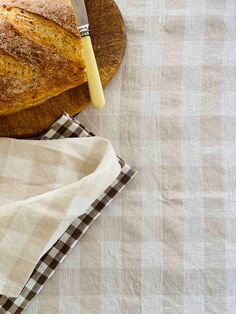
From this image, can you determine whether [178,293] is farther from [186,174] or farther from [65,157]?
[65,157]

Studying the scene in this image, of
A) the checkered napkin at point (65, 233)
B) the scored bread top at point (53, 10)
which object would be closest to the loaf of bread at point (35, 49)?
the scored bread top at point (53, 10)

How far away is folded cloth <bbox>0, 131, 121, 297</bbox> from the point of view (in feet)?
3.18

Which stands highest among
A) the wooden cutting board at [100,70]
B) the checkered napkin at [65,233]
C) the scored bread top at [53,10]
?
the scored bread top at [53,10]

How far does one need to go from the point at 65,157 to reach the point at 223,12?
0.46 m

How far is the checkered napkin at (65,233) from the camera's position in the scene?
1.02m

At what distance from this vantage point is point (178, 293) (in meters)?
1.05

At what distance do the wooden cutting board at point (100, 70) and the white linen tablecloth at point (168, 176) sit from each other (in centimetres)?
3

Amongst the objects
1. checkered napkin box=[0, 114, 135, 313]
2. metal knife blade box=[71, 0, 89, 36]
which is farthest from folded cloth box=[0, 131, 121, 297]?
metal knife blade box=[71, 0, 89, 36]

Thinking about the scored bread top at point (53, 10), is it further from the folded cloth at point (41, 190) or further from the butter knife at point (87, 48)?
the folded cloth at point (41, 190)

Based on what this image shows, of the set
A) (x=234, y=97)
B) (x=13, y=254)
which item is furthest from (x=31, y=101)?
(x=234, y=97)

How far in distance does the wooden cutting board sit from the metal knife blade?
0.15ft

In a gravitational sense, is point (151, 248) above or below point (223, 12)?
below

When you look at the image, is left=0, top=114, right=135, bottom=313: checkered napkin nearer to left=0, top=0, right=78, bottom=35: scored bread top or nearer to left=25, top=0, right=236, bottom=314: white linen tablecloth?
left=25, top=0, right=236, bottom=314: white linen tablecloth

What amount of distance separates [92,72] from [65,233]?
344 millimetres
